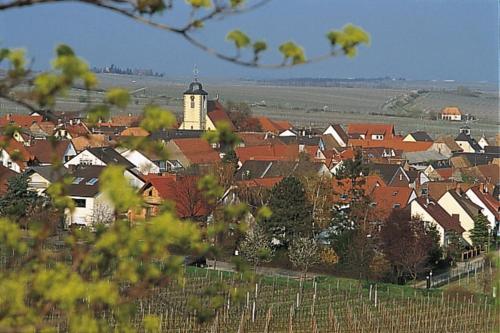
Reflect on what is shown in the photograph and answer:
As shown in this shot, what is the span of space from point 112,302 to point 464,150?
3361 cm

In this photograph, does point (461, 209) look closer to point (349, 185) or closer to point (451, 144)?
point (349, 185)

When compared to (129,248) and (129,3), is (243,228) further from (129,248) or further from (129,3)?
(129,3)

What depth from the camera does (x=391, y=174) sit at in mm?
21422

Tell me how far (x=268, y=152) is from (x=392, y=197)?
806 centimetres

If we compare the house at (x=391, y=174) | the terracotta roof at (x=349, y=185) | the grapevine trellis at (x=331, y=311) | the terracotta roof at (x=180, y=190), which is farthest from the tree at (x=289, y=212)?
the house at (x=391, y=174)

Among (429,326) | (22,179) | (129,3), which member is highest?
(129,3)

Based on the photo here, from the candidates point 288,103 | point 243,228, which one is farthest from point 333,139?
point 288,103

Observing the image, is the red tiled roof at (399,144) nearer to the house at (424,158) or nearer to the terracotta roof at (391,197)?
the house at (424,158)

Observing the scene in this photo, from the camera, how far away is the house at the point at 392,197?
17.7 meters

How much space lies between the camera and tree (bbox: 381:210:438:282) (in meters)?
14.0

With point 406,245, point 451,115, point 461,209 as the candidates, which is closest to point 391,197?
point 461,209

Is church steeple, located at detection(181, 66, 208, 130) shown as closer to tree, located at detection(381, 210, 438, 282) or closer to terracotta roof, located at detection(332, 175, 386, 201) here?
terracotta roof, located at detection(332, 175, 386, 201)

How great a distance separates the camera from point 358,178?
1689 centimetres

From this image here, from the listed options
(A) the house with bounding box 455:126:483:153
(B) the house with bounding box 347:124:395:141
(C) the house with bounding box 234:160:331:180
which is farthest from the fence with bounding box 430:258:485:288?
(B) the house with bounding box 347:124:395:141
